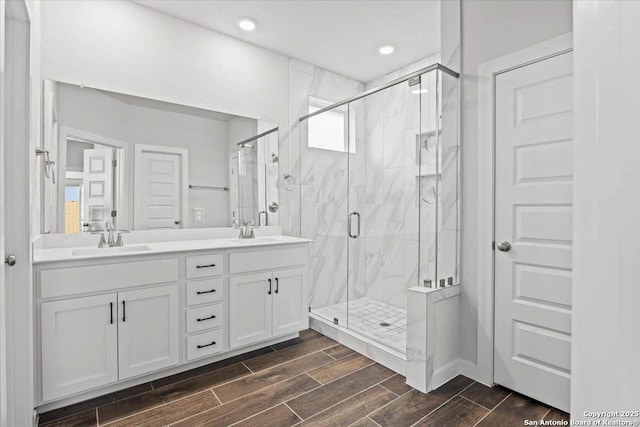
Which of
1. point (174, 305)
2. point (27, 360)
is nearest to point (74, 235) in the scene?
point (174, 305)

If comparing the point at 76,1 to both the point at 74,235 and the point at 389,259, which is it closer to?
the point at 74,235

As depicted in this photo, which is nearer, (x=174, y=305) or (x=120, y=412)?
(x=120, y=412)

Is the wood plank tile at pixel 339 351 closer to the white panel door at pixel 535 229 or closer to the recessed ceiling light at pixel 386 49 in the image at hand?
the white panel door at pixel 535 229

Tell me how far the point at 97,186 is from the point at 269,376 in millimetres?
1833

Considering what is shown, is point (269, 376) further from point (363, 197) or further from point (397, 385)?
point (363, 197)

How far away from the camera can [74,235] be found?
2.36 m

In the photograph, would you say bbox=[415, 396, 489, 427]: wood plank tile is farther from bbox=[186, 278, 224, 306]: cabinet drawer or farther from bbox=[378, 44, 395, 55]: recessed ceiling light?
bbox=[378, 44, 395, 55]: recessed ceiling light

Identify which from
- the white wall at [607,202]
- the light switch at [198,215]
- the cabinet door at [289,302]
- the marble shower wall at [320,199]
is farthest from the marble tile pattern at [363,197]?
the white wall at [607,202]

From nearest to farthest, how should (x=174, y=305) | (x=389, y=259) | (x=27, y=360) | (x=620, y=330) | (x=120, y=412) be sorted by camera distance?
(x=620, y=330), (x=27, y=360), (x=120, y=412), (x=174, y=305), (x=389, y=259)

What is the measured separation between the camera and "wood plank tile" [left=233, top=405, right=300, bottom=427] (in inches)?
70.6

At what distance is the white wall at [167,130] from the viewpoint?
94.9 inches

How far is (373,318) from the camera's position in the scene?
3188 mm

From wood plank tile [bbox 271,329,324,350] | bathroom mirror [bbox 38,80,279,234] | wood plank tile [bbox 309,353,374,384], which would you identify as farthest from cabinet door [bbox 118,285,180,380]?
wood plank tile [bbox 309,353,374,384]

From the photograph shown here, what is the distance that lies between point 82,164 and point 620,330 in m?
2.91
